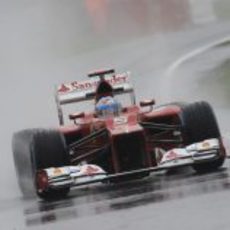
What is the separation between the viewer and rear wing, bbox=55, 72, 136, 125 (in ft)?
65.8

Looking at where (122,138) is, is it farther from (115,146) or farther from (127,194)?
(127,194)

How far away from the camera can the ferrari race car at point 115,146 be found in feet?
54.3

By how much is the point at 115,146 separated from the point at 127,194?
1956mm

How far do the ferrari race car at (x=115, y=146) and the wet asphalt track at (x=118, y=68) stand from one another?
10.0 inches

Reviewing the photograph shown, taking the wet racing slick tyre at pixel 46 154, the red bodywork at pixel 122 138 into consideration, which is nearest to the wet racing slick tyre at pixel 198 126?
the red bodywork at pixel 122 138

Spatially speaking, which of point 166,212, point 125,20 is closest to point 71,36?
point 125,20

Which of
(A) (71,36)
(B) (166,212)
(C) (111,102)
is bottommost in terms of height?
(B) (166,212)

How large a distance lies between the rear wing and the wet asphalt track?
1.64 m

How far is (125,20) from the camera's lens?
4000 centimetres

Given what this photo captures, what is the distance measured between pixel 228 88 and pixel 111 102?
999 centimetres

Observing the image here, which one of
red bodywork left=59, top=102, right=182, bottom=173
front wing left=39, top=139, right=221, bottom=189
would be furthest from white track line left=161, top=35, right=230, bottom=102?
front wing left=39, top=139, right=221, bottom=189

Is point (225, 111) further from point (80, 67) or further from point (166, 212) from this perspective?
point (166, 212)

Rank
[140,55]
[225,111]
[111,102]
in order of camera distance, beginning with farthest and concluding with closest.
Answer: [140,55], [225,111], [111,102]

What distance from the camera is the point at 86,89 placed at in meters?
20.1
